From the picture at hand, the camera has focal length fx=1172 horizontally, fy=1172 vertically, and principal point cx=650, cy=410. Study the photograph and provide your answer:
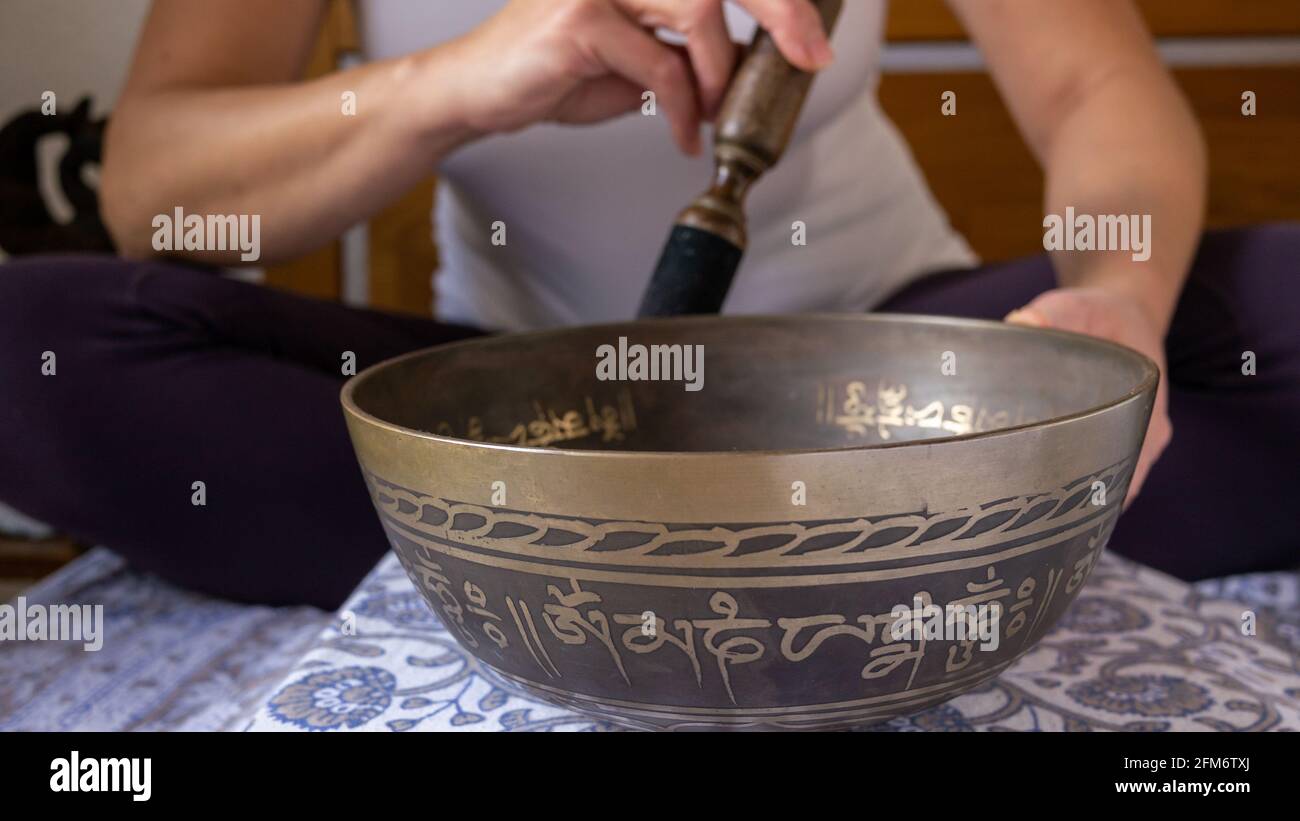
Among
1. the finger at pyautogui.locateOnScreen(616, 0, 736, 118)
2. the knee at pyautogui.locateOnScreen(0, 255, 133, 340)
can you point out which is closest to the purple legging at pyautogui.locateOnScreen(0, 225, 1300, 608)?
the knee at pyautogui.locateOnScreen(0, 255, 133, 340)

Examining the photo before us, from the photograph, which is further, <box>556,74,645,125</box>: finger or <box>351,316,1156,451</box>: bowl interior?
<box>556,74,645,125</box>: finger

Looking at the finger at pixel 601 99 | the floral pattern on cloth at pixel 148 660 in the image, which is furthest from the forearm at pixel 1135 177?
the floral pattern on cloth at pixel 148 660

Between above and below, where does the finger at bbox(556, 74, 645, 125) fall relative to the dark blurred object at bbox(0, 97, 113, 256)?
above

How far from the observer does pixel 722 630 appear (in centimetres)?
35

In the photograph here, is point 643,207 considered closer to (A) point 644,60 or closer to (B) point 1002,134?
(A) point 644,60

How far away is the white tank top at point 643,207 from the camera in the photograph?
3.60 feet

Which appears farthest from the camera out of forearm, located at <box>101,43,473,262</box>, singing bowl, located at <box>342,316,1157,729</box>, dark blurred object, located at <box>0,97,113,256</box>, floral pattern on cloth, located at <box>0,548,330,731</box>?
dark blurred object, located at <box>0,97,113,256</box>

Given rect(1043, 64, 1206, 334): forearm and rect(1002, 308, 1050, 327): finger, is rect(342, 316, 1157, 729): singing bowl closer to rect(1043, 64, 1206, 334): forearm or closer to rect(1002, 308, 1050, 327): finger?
rect(1002, 308, 1050, 327): finger

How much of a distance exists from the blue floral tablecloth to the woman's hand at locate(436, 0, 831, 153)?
→ 0.32 meters

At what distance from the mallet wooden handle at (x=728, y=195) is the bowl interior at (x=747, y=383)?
0.14ft

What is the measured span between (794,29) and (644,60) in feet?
0.39

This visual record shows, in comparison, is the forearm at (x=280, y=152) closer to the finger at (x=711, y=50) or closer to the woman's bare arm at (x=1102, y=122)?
the finger at (x=711, y=50)

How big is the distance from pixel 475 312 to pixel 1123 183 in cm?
63

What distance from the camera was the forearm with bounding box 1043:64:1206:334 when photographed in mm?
805
